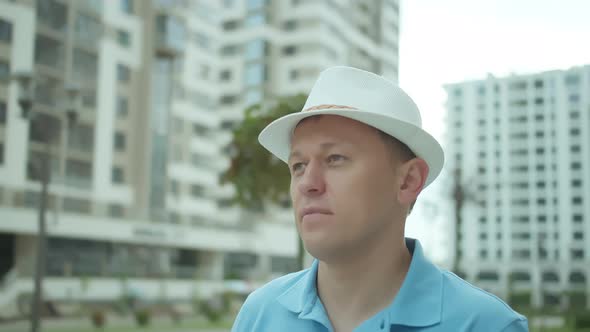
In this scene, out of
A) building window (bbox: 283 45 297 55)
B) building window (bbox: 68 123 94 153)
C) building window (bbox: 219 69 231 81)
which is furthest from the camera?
building window (bbox: 219 69 231 81)

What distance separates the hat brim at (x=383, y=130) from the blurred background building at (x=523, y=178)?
88263 mm

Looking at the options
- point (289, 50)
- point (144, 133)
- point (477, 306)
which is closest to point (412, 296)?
point (477, 306)

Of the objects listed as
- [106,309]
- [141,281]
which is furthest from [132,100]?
[106,309]

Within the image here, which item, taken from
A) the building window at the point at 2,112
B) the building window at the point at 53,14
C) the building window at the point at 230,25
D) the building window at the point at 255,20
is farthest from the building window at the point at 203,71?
the building window at the point at 2,112

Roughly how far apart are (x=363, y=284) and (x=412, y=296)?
0.12 m

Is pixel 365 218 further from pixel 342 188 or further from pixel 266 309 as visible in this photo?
pixel 266 309

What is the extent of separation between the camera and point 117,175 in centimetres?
4334

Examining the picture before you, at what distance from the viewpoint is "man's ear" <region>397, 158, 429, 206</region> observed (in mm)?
1706

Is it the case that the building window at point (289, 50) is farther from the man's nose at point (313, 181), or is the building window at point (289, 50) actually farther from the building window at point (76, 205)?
the man's nose at point (313, 181)

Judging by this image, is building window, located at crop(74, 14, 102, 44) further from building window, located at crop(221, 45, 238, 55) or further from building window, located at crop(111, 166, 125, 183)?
building window, located at crop(221, 45, 238, 55)

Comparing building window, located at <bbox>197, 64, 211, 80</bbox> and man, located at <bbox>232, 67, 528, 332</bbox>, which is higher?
building window, located at <bbox>197, 64, 211, 80</bbox>

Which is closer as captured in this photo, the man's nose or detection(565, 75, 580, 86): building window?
the man's nose

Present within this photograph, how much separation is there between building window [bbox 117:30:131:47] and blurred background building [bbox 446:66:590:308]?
179 feet

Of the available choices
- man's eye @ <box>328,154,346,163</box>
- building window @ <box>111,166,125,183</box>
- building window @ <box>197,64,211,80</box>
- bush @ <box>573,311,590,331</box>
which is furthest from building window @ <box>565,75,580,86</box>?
building window @ <box>197,64,211,80</box>
